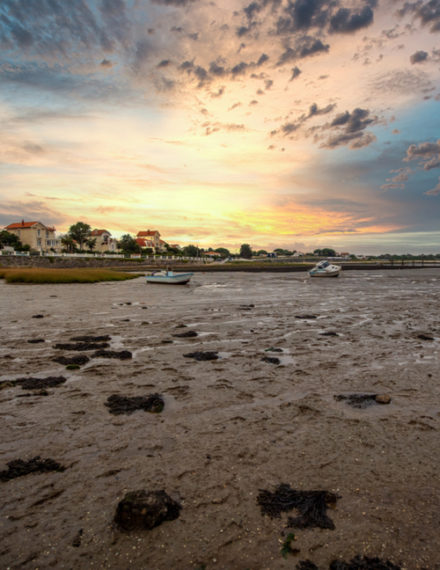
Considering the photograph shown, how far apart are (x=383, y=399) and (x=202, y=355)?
18.7ft

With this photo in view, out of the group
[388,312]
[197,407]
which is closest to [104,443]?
[197,407]

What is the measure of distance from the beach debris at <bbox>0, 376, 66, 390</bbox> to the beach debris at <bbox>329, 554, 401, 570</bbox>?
24.3ft

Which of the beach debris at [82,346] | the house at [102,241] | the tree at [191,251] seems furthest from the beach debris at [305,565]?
the tree at [191,251]

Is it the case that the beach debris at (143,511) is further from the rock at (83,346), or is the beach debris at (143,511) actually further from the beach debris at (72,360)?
the rock at (83,346)

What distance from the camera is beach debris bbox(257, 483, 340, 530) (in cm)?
400

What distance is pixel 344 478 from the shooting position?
4828mm

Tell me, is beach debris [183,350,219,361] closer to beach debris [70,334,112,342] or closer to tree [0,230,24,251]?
beach debris [70,334,112,342]

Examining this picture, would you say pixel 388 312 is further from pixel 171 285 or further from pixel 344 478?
pixel 171 285

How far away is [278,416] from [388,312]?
59.3 feet

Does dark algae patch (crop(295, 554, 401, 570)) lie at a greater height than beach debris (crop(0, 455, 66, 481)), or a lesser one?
greater

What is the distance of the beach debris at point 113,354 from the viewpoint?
1112cm

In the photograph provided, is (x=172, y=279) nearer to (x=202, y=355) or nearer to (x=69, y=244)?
(x=202, y=355)

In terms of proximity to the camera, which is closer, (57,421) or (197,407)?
(57,421)

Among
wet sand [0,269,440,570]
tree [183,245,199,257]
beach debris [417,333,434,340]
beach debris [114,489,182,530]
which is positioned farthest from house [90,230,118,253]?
beach debris [114,489,182,530]
